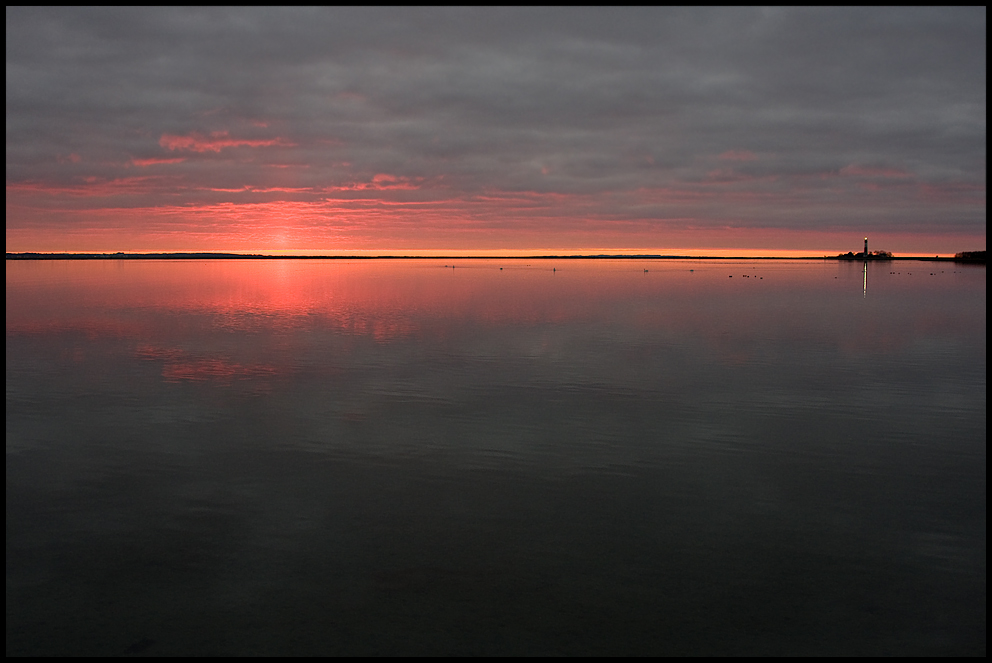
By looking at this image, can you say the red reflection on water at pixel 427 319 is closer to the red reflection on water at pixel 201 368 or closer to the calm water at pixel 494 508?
the red reflection on water at pixel 201 368

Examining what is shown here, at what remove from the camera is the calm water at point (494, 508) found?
7781 mm

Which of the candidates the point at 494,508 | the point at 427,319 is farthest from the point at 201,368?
the point at 427,319

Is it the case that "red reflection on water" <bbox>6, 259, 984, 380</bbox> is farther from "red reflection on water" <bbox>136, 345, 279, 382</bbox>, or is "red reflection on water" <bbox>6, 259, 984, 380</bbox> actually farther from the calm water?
the calm water

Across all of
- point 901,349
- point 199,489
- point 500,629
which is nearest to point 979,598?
point 500,629

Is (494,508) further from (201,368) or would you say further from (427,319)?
(427,319)

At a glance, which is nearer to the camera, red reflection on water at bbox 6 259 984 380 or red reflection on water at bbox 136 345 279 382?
red reflection on water at bbox 136 345 279 382

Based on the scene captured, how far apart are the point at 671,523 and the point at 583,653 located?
3526mm

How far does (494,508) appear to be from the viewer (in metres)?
10.9

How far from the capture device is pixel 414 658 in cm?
727

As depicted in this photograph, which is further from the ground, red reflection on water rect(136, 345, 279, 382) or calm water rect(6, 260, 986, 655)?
red reflection on water rect(136, 345, 279, 382)

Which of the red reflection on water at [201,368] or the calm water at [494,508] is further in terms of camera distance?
the red reflection on water at [201,368]

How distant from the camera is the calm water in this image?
25.5 ft

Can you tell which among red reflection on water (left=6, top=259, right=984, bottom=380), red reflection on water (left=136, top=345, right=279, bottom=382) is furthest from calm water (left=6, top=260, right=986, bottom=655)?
red reflection on water (left=6, top=259, right=984, bottom=380)

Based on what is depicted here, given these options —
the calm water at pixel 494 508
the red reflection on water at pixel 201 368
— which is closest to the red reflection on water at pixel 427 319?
the red reflection on water at pixel 201 368
